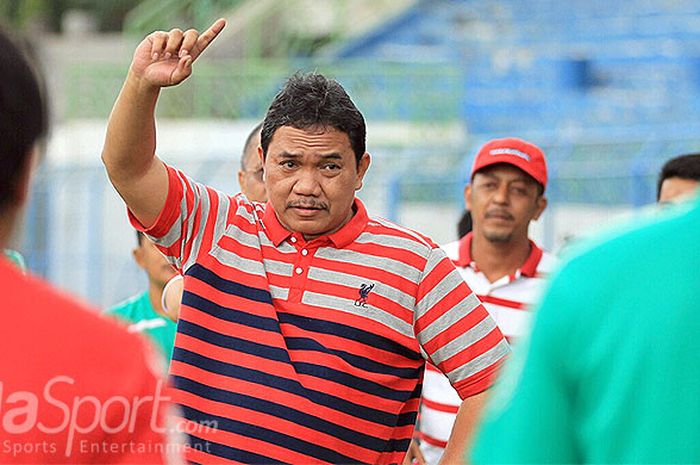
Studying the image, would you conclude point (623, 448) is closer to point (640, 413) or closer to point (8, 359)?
point (640, 413)

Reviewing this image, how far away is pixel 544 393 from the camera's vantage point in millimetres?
2123

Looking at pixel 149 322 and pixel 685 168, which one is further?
pixel 685 168

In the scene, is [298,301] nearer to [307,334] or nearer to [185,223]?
[307,334]

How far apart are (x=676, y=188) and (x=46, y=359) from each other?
198 inches

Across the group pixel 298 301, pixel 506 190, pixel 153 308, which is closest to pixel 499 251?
pixel 506 190

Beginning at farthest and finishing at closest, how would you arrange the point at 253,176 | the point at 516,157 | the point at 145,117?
the point at 516,157 < the point at 253,176 < the point at 145,117

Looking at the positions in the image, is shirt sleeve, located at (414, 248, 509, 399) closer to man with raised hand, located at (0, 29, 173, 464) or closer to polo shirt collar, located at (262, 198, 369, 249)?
polo shirt collar, located at (262, 198, 369, 249)

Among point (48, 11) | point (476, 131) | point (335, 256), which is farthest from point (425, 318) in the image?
point (48, 11)

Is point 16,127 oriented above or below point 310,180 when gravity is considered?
below

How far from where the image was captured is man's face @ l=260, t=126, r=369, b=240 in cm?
400

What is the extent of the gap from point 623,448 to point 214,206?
1994 millimetres

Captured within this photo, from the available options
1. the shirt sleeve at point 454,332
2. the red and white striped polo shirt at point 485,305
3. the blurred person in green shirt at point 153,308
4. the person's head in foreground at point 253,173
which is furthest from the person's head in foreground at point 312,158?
the blurred person in green shirt at point 153,308

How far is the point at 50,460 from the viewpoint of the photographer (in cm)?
211

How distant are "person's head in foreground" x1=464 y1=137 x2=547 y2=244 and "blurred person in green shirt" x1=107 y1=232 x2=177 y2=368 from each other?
138 cm
